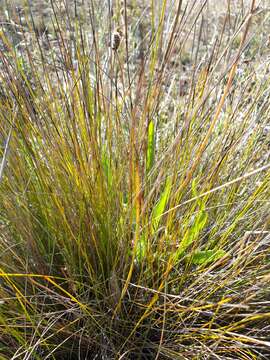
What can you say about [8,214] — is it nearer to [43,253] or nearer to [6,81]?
[43,253]

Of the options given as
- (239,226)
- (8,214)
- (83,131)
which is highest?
(83,131)

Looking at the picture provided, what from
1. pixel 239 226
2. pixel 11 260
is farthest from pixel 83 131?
pixel 239 226

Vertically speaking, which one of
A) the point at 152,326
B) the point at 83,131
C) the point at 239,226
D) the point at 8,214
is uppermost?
the point at 83,131

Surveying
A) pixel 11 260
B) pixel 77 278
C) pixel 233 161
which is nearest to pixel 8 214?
pixel 11 260

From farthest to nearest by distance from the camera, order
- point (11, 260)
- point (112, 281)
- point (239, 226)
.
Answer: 1. point (239, 226)
2. point (11, 260)
3. point (112, 281)

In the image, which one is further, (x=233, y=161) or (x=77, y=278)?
(x=233, y=161)

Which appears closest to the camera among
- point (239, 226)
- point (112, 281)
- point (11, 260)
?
point (112, 281)

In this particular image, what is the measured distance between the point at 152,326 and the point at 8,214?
1.32ft

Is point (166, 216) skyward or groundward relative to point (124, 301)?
skyward

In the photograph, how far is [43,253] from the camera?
1.07 meters

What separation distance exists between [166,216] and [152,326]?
0.81 ft

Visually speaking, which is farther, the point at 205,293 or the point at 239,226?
the point at 239,226

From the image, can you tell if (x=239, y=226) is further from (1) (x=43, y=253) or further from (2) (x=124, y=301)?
(1) (x=43, y=253)

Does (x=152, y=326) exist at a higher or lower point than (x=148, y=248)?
lower
